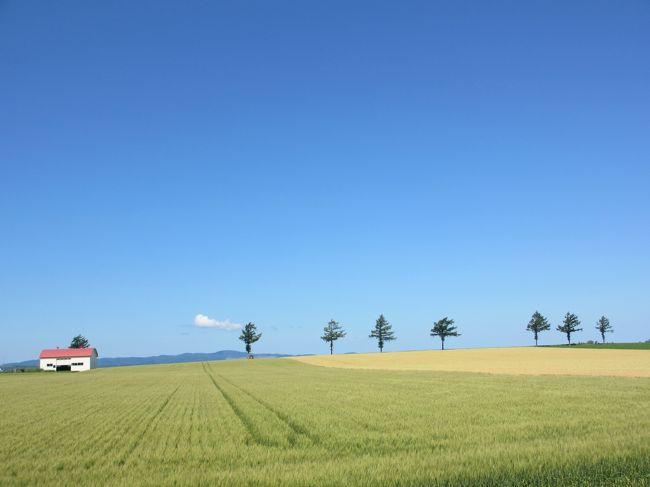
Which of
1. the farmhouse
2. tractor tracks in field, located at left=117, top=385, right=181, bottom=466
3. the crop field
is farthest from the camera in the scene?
the farmhouse

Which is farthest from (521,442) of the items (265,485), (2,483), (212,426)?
(2,483)

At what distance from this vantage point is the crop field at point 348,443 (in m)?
10.1

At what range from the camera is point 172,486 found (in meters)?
9.73

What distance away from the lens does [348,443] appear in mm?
13703

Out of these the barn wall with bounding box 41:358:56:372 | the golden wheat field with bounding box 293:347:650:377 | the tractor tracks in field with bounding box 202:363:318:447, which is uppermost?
the tractor tracks in field with bounding box 202:363:318:447

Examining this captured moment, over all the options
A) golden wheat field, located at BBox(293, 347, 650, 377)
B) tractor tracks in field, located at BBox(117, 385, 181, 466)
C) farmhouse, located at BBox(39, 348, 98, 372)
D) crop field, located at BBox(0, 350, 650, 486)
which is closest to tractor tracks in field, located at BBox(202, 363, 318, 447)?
crop field, located at BBox(0, 350, 650, 486)

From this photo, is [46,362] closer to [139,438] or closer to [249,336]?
[249,336]

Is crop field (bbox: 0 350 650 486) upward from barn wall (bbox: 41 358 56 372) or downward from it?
upward

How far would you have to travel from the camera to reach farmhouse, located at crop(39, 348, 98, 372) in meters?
117

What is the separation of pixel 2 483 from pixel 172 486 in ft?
A: 13.6

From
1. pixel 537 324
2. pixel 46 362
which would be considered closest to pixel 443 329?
pixel 537 324

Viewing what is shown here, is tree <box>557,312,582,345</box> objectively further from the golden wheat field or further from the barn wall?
the barn wall

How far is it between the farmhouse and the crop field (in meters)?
106

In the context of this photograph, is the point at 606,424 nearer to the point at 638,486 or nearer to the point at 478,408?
the point at 478,408
